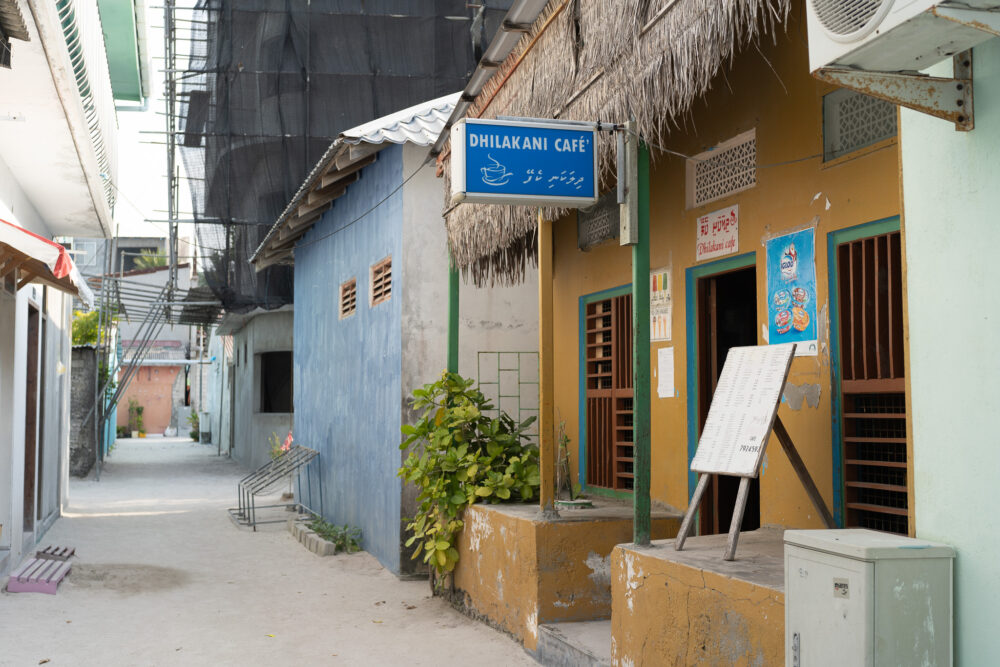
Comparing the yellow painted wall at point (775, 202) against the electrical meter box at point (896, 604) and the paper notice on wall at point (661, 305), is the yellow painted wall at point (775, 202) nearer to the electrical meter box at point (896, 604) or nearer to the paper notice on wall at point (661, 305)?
the paper notice on wall at point (661, 305)

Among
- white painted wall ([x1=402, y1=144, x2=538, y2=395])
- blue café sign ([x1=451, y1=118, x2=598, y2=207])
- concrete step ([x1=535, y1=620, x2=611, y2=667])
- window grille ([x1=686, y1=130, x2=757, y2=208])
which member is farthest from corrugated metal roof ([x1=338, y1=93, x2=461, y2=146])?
concrete step ([x1=535, y1=620, x2=611, y2=667])

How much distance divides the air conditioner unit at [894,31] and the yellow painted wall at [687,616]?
1.92m

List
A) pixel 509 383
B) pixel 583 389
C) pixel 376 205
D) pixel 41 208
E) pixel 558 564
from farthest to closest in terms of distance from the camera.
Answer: pixel 41 208 < pixel 376 205 < pixel 509 383 < pixel 583 389 < pixel 558 564

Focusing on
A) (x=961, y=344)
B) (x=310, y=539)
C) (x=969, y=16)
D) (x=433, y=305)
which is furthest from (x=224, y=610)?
(x=969, y=16)

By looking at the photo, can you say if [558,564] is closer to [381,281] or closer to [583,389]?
[583,389]

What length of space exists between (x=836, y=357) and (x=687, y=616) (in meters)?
1.63

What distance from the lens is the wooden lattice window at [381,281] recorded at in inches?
362

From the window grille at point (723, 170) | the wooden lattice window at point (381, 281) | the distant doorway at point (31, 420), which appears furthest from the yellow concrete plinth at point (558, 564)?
the distant doorway at point (31, 420)

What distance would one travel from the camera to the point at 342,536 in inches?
395

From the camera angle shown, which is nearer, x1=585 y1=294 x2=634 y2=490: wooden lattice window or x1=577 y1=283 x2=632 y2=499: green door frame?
x1=585 y1=294 x2=634 y2=490: wooden lattice window

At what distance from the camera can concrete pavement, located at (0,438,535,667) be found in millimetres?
6020

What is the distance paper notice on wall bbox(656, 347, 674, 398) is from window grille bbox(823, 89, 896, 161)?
1.96m

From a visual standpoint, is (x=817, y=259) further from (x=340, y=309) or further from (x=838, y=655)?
(x=340, y=309)

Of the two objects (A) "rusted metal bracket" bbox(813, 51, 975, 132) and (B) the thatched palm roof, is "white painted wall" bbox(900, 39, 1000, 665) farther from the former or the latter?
(B) the thatched palm roof
